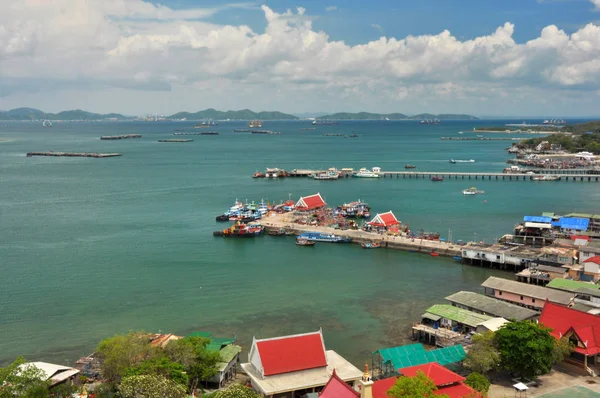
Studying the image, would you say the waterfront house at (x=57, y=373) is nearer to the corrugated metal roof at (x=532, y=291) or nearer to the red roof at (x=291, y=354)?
the red roof at (x=291, y=354)

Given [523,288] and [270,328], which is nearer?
[270,328]

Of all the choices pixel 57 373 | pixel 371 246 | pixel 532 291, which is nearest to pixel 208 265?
pixel 371 246

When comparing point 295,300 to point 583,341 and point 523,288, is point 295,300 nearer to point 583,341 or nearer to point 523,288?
point 523,288

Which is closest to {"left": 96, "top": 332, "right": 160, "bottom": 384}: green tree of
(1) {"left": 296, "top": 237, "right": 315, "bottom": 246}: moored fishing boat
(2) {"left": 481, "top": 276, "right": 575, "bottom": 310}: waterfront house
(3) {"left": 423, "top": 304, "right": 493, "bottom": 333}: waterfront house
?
(3) {"left": 423, "top": 304, "right": 493, "bottom": 333}: waterfront house

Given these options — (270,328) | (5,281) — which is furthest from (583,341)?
(5,281)

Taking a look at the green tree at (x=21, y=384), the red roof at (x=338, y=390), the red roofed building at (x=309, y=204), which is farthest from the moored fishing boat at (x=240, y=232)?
the red roof at (x=338, y=390)
